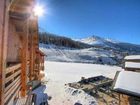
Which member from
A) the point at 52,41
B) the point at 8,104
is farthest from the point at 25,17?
the point at 52,41

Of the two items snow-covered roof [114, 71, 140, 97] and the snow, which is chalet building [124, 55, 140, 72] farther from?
snow-covered roof [114, 71, 140, 97]

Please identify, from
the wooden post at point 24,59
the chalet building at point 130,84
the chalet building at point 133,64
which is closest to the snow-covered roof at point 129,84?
the chalet building at point 130,84

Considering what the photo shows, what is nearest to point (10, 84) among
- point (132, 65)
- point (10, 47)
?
point (132, 65)

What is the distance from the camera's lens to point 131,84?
496cm

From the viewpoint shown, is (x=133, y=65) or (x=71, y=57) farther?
(x=71, y=57)

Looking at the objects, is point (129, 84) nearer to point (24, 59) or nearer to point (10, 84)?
point (10, 84)

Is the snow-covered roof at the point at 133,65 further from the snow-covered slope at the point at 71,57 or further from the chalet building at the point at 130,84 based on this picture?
the snow-covered slope at the point at 71,57

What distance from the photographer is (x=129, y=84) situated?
5.01 metres

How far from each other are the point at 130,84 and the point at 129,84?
0.10ft

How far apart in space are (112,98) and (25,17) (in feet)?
51.2

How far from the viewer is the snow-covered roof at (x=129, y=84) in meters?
4.68

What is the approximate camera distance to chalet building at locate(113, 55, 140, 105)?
4705 mm

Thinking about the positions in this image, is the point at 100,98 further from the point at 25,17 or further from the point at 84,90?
the point at 25,17

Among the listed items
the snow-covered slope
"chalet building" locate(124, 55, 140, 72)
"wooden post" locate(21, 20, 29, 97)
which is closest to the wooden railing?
"wooden post" locate(21, 20, 29, 97)
